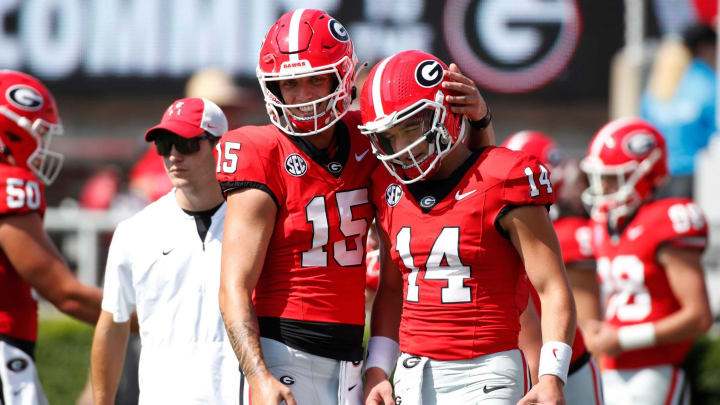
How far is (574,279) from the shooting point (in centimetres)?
604

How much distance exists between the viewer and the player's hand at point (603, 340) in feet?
A: 19.0

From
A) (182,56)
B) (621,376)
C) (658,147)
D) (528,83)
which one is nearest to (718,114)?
(658,147)

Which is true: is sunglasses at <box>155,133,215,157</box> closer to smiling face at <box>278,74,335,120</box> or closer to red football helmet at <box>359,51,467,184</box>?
smiling face at <box>278,74,335,120</box>

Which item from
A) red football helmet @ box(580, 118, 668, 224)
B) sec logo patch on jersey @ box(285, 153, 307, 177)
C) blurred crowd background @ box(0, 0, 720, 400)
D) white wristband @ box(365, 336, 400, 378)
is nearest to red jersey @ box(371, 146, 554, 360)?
white wristband @ box(365, 336, 400, 378)

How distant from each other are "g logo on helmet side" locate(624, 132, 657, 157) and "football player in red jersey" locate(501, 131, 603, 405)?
0.50 meters

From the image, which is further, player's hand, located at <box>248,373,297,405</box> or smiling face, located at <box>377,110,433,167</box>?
smiling face, located at <box>377,110,433,167</box>

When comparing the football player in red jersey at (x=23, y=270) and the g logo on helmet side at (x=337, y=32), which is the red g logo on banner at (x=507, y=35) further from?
the g logo on helmet side at (x=337, y=32)

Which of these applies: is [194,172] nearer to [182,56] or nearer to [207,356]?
[207,356]

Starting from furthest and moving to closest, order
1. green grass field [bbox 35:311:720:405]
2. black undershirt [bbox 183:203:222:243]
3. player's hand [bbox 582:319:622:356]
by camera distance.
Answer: green grass field [bbox 35:311:720:405]
player's hand [bbox 582:319:622:356]
black undershirt [bbox 183:203:222:243]

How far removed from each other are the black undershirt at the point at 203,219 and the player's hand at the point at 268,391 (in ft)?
3.22

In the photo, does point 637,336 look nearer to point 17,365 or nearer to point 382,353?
point 382,353

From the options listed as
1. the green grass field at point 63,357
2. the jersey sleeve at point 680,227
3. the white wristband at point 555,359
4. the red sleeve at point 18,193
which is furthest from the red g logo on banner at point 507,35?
the white wristband at point 555,359

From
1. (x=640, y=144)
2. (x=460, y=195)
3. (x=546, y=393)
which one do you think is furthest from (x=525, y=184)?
(x=640, y=144)

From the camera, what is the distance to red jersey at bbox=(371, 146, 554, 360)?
3637 mm
